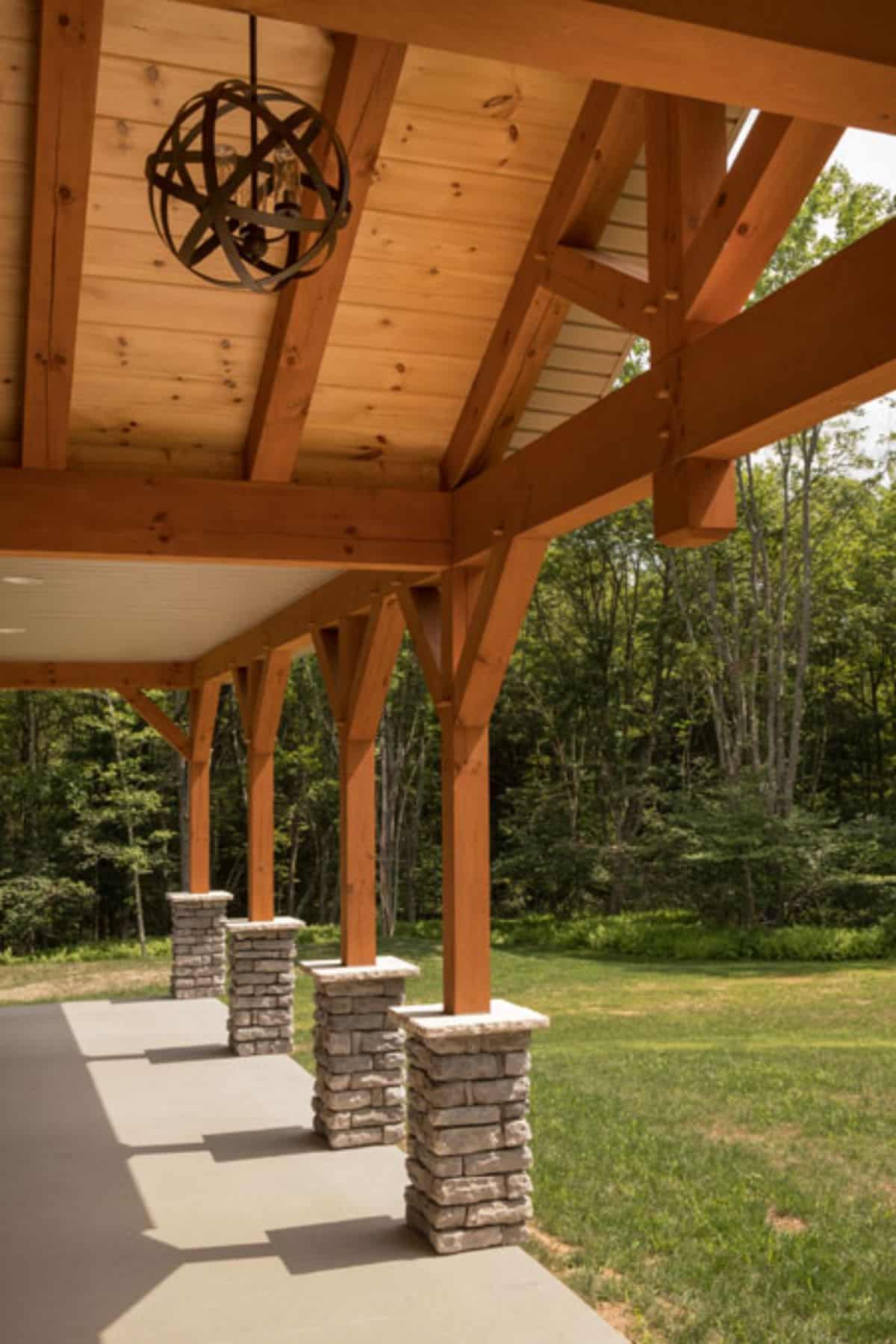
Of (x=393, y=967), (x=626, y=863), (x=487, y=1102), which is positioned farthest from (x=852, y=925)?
(x=487, y=1102)

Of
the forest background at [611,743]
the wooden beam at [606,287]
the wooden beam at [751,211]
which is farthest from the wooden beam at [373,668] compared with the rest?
the forest background at [611,743]

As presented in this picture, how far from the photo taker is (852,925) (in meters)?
16.4

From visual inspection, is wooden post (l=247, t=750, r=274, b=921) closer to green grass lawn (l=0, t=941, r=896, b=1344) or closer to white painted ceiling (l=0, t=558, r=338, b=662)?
white painted ceiling (l=0, t=558, r=338, b=662)

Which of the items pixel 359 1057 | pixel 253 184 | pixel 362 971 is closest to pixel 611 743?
pixel 362 971

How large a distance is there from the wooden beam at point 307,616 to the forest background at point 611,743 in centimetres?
846

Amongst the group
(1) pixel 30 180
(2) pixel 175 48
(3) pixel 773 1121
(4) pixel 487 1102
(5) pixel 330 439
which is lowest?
(3) pixel 773 1121

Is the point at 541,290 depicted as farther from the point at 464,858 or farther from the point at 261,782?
the point at 261,782

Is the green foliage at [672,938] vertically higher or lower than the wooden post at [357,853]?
lower

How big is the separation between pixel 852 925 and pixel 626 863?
388cm

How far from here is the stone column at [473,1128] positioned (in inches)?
208

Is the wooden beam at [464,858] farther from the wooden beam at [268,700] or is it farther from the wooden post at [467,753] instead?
the wooden beam at [268,700]

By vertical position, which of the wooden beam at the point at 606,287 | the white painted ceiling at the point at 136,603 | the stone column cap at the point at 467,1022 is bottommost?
the stone column cap at the point at 467,1022

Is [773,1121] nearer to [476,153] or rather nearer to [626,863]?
[476,153]

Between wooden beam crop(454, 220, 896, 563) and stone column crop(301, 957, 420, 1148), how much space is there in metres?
3.26
